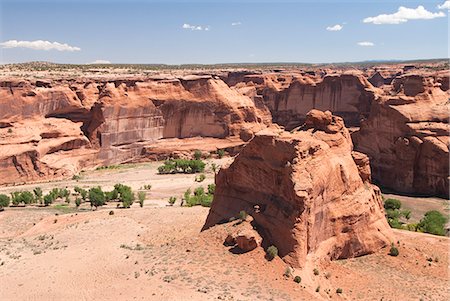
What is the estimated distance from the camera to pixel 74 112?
219 feet

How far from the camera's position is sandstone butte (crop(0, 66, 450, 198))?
56688 mm

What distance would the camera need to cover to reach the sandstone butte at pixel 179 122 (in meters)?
56.7

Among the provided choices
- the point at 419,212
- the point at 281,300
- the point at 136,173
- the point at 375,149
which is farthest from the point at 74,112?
the point at 281,300

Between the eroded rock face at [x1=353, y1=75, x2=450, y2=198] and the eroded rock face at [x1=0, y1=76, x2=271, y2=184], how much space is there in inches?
843

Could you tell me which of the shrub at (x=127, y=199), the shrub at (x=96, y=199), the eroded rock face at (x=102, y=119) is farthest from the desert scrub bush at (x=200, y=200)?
the eroded rock face at (x=102, y=119)

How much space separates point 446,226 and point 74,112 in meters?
50.4

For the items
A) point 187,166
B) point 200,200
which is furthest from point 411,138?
point 187,166

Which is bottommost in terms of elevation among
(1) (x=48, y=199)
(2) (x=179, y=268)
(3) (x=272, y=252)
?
(1) (x=48, y=199)

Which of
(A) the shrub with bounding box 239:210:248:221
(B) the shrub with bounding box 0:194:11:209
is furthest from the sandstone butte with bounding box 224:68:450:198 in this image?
(B) the shrub with bounding box 0:194:11:209

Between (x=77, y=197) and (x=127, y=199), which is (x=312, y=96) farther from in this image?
(x=77, y=197)

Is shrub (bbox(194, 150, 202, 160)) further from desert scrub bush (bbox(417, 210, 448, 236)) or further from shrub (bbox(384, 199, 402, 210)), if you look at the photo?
desert scrub bush (bbox(417, 210, 448, 236))

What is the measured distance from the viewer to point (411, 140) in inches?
2231

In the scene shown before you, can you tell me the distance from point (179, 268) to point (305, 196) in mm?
7573

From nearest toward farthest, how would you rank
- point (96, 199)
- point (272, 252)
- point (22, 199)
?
1. point (272, 252)
2. point (96, 199)
3. point (22, 199)
